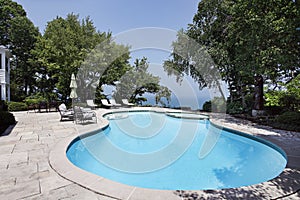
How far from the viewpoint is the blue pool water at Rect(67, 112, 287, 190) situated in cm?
381

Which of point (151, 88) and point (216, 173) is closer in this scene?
point (216, 173)

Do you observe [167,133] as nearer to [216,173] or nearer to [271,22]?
[216,173]

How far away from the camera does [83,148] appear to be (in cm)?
539

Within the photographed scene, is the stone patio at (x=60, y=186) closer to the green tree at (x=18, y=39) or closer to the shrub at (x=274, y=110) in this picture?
the shrub at (x=274, y=110)

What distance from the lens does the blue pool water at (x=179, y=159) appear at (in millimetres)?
3809

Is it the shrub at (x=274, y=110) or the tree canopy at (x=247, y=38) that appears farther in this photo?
the shrub at (x=274, y=110)

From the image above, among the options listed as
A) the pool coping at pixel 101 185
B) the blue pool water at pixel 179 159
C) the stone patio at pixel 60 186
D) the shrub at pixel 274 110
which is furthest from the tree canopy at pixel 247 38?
the pool coping at pixel 101 185

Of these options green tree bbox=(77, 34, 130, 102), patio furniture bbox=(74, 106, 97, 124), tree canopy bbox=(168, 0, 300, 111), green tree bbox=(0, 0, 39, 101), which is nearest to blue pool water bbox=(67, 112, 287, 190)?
patio furniture bbox=(74, 106, 97, 124)

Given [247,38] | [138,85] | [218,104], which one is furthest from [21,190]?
[138,85]

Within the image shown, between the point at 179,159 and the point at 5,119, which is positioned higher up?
the point at 5,119

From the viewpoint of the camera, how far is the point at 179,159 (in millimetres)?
5094

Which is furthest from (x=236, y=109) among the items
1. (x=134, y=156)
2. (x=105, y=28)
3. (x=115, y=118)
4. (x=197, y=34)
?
(x=105, y=28)

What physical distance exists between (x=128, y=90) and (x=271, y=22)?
47.0ft

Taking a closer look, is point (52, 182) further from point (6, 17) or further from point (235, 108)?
point (6, 17)
